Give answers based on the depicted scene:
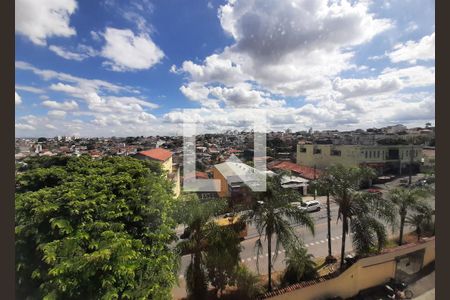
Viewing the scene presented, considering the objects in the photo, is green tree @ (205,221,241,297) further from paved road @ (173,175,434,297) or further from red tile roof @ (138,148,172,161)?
red tile roof @ (138,148,172,161)

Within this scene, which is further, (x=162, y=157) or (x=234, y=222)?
(x=162, y=157)

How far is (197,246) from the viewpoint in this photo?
18.2ft

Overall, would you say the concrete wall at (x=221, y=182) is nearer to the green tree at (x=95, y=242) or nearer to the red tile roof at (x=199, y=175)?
the red tile roof at (x=199, y=175)

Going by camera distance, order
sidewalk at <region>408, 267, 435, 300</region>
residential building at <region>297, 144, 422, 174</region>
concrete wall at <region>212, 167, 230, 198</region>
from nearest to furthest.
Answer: sidewalk at <region>408, 267, 435, 300</region>
concrete wall at <region>212, 167, 230, 198</region>
residential building at <region>297, 144, 422, 174</region>

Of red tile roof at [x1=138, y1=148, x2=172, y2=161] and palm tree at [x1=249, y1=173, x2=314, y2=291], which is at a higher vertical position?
red tile roof at [x1=138, y1=148, x2=172, y2=161]

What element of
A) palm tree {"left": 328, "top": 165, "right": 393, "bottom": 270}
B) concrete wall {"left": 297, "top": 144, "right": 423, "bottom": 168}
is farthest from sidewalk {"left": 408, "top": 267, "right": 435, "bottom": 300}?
concrete wall {"left": 297, "top": 144, "right": 423, "bottom": 168}

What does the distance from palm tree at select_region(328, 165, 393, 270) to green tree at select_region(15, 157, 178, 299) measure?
4875mm

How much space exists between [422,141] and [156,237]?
10174 mm

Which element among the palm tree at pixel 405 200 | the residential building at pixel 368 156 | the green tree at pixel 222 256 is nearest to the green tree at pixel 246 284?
the green tree at pixel 222 256

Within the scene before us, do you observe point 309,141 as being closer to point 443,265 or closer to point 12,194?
point 443,265

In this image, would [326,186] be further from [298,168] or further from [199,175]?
[199,175]

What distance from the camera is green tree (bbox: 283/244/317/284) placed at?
6.09 metres

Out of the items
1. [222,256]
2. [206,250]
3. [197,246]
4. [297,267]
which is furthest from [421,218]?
[197,246]

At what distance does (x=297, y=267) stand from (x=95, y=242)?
4888 mm
